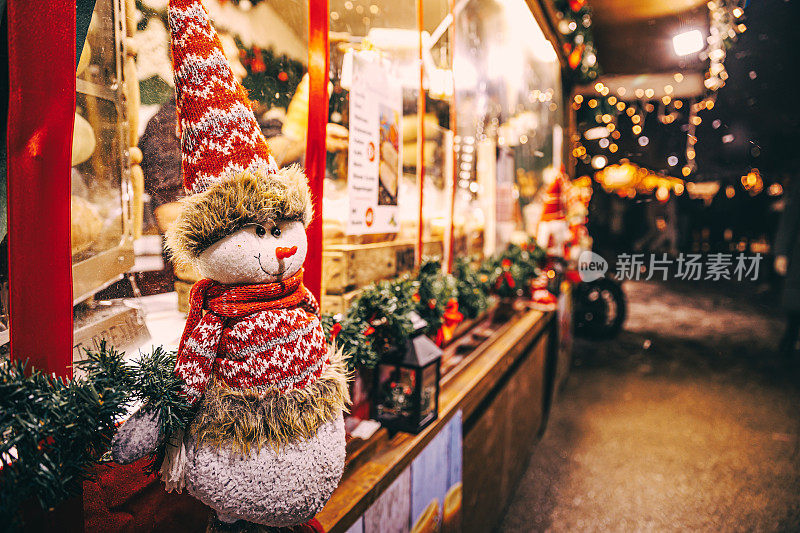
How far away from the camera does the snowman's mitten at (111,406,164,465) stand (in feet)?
2.48

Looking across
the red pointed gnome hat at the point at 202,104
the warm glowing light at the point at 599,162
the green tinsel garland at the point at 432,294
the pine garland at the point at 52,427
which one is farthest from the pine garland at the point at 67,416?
the warm glowing light at the point at 599,162

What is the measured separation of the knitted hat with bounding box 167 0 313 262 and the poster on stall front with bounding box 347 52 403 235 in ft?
2.75

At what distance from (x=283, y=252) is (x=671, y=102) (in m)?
6.31

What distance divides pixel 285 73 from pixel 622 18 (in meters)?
4.91

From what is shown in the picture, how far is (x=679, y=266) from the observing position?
356cm

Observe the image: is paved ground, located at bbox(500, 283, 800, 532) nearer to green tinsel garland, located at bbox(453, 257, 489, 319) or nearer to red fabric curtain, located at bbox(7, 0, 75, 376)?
green tinsel garland, located at bbox(453, 257, 489, 319)

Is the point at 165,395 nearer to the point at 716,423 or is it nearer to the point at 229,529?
the point at 229,529

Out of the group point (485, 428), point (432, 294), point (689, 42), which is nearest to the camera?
point (432, 294)

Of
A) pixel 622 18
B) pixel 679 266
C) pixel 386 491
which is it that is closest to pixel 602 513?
pixel 679 266

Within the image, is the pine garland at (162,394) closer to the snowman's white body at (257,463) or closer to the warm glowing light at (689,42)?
the snowman's white body at (257,463)

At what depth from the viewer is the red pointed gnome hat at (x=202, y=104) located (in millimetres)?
806

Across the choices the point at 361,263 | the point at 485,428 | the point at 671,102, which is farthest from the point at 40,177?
the point at 671,102

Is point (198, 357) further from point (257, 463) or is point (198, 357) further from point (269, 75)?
point (269, 75)

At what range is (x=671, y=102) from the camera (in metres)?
5.77
